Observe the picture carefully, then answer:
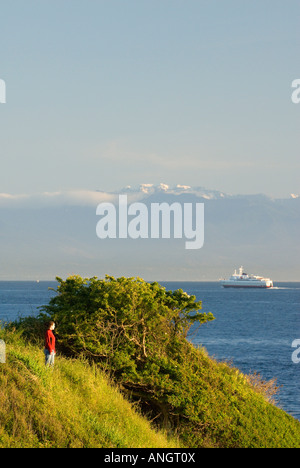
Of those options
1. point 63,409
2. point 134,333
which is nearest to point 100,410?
point 63,409

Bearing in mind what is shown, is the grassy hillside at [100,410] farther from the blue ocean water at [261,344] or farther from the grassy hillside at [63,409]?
the blue ocean water at [261,344]

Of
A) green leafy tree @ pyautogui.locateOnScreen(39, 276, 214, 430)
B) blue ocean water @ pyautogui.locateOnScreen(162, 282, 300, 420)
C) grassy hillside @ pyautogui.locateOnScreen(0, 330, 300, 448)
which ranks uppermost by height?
green leafy tree @ pyautogui.locateOnScreen(39, 276, 214, 430)

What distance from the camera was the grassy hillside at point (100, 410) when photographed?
15.3 m

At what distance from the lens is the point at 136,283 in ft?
71.2

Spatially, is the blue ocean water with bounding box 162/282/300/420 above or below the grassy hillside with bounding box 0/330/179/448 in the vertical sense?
below

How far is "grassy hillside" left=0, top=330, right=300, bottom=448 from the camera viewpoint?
601 inches

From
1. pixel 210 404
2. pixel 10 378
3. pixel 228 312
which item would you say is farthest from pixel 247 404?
pixel 228 312

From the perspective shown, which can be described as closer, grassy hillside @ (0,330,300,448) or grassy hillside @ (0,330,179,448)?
grassy hillside @ (0,330,179,448)

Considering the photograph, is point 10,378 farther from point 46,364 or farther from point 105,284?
point 105,284

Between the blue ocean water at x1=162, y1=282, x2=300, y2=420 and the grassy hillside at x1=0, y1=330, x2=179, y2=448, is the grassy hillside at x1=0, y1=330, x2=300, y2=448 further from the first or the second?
the blue ocean water at x1=162, y1=282, x2=300, y2=420

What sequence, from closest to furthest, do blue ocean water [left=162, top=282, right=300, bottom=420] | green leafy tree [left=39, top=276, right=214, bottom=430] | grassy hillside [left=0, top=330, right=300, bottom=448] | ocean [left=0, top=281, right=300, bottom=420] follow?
grassy hillside [left=0, top=330, right=300, bottom=448] < green leafy tree [left=39, top=276, right=214, bottom=430] < ocean [left=0, top=281, right=300, bottom=420] < blue ocean water [left=162, top=282, right=300, bottom=420]

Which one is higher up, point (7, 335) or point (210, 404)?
point (7, 335)

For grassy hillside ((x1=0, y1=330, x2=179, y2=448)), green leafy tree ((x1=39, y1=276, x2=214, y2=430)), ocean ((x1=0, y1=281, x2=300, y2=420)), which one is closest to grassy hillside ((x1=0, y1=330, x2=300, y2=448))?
grassy hillside ((x1=0, y1=330, x2=179, y2=448))
